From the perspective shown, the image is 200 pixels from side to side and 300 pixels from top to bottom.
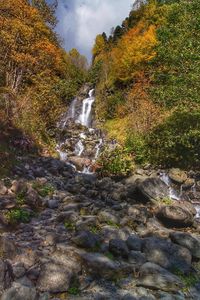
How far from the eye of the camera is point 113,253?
24.9 ft

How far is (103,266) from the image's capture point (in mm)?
6734

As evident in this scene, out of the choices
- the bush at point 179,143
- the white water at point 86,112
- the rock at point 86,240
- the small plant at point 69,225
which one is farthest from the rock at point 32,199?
the white water at point 86,112

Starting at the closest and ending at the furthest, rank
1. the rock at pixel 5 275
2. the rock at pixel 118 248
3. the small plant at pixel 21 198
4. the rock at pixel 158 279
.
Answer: the rock at pixel 5 275, the rock at pixel 158 279, the rock at pixel 118 248, the small plant at pixel 21 198

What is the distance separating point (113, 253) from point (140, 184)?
228 inches

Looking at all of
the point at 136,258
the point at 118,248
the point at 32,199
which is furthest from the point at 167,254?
the point at 32,199

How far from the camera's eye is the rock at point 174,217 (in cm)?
1069

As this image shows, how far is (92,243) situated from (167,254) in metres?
1.73

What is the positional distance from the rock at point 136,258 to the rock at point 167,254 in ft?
0.38

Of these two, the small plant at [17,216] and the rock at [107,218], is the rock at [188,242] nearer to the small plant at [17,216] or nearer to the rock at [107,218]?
the rock at [107,218]

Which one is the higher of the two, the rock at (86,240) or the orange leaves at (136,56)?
the orange leaves at (136,56)

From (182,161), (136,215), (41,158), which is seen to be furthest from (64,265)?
(182,161)

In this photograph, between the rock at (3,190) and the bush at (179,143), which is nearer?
the rock at (3,190)

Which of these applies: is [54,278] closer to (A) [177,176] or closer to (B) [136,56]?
(A) [177,176]

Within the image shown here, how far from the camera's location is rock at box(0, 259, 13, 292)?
18.5ft
